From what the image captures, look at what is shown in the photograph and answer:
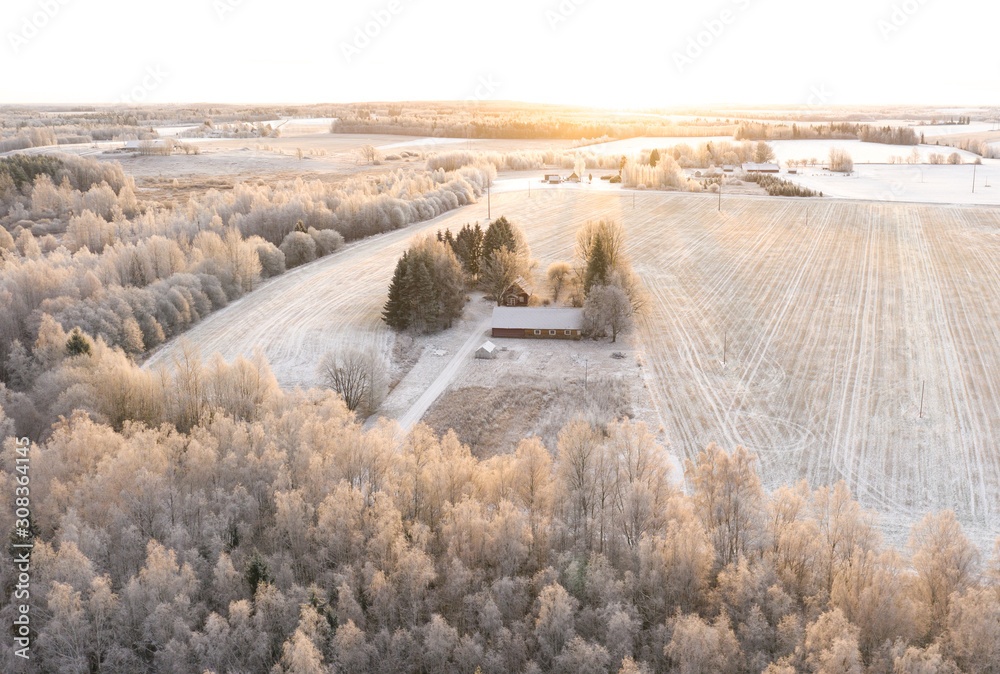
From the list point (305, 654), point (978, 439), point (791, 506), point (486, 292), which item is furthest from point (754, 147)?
point (305, 654)

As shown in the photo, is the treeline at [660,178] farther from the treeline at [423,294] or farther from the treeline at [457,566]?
the treeline at [457,566]

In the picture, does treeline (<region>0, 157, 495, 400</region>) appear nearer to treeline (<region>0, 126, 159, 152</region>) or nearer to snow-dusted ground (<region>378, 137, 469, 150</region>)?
treeline (<region>0, 126, 159, 152</region>)

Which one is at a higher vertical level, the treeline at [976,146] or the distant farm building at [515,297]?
the treeline at [976,146]

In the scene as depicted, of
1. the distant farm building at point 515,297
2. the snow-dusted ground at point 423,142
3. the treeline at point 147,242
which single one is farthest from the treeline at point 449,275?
the snow-dusted ground at point 423,142

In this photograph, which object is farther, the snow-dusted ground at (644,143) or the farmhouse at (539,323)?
the snow-dusted ground at (644,143)

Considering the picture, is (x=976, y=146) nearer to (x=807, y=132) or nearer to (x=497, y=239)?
(x=807, y=132)

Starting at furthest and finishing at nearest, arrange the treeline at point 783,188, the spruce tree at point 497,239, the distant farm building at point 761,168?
the distant farm building at point 761,168
the treeline at point 783,188
the spruce tree at point 497,239

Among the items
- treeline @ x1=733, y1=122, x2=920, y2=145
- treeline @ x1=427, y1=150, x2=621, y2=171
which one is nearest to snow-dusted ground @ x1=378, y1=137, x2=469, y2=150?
treeline @ x1=427, y1=150, x2=621, y2=171

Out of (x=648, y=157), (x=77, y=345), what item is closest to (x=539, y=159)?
(x=648, y=157)
